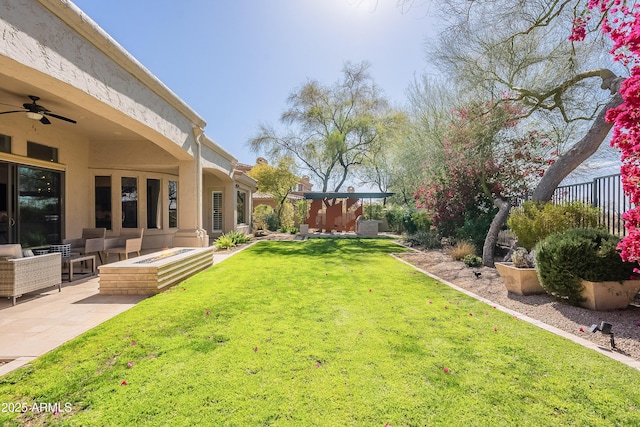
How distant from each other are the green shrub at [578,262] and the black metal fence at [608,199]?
144 cm

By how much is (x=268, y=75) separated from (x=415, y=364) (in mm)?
15858

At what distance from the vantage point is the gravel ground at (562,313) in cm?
348

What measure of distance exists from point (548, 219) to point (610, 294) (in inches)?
82.8

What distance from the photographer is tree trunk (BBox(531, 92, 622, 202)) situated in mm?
5984

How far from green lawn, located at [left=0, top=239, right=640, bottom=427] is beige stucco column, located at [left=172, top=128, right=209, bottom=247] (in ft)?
15.9

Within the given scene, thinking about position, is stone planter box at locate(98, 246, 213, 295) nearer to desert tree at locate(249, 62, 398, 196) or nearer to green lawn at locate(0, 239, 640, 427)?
green lawn at locate(0, 239, 640, 427)

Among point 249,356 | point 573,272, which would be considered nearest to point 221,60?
point 249,356

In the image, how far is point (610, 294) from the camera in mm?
4301

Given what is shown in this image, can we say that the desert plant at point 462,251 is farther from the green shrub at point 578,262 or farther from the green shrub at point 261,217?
the green shrub at point 261,217

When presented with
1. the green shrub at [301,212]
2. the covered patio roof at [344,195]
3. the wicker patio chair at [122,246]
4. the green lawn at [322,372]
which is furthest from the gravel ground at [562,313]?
the green shrub at [301,212]

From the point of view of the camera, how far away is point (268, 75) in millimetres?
15453

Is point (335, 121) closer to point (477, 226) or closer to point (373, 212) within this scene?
point (373, 212)

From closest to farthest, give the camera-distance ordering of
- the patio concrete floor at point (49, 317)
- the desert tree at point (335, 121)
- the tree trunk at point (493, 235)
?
the patio concrete floor at point (49, 317)
the tree trunk at point (493, 235)
the desert tree at point (335, 121)

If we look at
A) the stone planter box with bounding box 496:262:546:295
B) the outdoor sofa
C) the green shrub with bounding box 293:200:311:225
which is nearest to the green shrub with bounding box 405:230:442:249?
the stone planter box with bounding box 496:262:546:295
